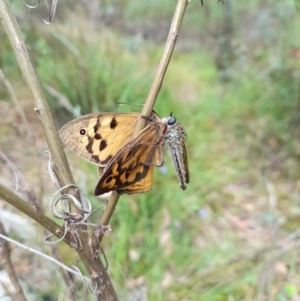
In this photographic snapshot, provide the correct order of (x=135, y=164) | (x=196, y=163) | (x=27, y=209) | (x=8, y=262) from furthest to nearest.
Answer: (x=196, y=163) < (x=8, y=262) < (x=135, y=164) < (x=27, y=209)

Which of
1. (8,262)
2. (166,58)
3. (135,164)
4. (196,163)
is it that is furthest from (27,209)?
(196,163)

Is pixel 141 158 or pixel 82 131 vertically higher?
pixel 82 131

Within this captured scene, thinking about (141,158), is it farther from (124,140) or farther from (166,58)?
(166,58)

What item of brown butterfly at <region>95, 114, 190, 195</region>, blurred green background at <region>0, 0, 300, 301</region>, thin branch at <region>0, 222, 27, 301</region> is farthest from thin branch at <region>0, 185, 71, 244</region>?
blurred green background at <region>0, 0, 300, 301</region>

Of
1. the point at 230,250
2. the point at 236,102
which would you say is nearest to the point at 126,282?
the point at 230,250

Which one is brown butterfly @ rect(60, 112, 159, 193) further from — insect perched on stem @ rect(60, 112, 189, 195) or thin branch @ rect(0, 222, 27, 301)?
thin branch @ rect(0, 222, 27, 301)

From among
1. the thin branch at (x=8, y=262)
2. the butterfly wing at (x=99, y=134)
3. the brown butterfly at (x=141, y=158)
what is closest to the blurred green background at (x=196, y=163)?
the thin branch at (x=8, y=262)

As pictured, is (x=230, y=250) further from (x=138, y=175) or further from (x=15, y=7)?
(x=15, y=7)
